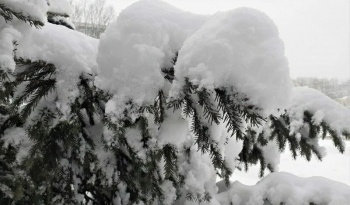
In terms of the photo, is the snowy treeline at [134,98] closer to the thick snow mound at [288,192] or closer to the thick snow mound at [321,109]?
the thick snow mound at [288,192]

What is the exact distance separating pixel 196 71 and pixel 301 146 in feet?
5.37

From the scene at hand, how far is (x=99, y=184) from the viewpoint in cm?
172

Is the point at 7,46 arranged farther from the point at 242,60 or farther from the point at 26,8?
the point at 242,60

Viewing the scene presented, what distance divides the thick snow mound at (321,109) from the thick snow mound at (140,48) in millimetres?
1079

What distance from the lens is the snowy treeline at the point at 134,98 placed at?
1.04m

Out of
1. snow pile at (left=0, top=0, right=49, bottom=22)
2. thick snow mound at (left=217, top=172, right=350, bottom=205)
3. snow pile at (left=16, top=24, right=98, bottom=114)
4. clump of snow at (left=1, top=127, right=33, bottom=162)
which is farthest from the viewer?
thick snow mound at (left=217, top=172, right=350, bottom=205)

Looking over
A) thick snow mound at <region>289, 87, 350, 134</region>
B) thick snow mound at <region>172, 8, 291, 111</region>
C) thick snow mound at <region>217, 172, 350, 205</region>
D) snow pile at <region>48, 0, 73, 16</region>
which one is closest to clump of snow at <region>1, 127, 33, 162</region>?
A: thick snow mound at <region>172, 8, 291, 111</region>

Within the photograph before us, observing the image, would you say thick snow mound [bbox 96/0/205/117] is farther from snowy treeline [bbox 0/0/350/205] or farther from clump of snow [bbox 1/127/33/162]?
clump of snow [bbox 1/127/33/162]

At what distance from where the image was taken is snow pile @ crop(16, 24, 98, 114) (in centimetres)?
127

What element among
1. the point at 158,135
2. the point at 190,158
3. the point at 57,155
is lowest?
the point at 190,158

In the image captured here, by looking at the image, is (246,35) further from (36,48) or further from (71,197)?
(71,197)

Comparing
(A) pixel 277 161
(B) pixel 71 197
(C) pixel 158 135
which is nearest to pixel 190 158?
(C) pixel 158 135

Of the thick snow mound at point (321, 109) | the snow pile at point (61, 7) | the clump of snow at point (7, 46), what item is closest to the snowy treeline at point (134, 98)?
the clump of snow at point (7, 46)

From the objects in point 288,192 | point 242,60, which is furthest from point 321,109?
point 242,60
